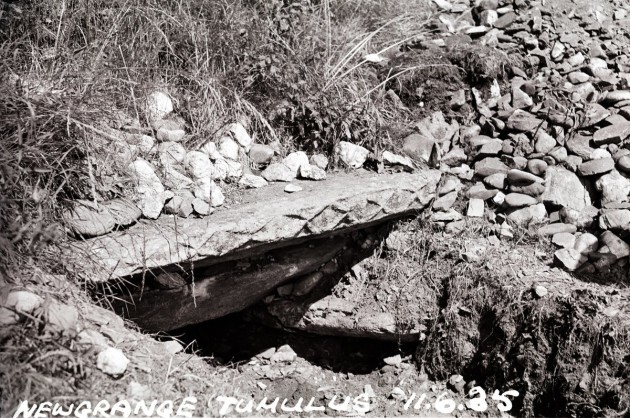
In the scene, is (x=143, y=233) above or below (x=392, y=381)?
above

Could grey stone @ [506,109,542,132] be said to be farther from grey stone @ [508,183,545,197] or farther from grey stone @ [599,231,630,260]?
grey stone @ [599,231,630,260]

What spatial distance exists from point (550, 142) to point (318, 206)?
1.52 metres

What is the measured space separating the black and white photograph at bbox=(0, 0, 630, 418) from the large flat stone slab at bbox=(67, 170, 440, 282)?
11 mm

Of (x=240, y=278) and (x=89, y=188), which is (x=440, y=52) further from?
(x=89, y=188)

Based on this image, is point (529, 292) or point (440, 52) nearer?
point (529, 292)

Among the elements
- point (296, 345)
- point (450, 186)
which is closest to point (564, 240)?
point (450, 186)

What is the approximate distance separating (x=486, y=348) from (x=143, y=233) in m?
1.85

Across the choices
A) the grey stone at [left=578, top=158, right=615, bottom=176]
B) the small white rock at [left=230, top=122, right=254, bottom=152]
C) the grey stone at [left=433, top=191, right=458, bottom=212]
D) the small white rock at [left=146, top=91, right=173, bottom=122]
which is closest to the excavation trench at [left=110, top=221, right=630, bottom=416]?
the grey stone at [left=433, top=191, right=458, bottom=212]

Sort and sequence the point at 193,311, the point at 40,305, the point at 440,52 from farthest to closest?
1. the point at 440,52
2. the point at 193,311
3. the point at 40,305

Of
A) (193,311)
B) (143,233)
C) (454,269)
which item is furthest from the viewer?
(454,269)

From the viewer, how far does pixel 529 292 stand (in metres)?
3.56

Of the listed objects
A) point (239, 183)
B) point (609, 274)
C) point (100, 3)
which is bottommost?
point (609, 274)

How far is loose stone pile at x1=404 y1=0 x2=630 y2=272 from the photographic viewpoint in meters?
3.81

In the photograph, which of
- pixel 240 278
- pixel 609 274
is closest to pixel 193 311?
pixel 240 278
